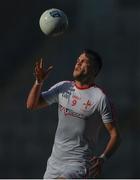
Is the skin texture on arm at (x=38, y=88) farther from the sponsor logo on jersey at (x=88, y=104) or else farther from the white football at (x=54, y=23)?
the white football at (x=54, y=23)

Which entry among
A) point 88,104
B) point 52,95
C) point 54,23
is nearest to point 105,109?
point 88,104

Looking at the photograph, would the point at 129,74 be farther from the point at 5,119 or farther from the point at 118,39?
the point at 5,119

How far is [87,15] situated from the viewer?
12.8m

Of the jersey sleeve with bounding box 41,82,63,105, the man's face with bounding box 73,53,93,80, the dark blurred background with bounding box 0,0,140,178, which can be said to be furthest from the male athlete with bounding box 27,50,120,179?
the dark blurred background with bounding box 0,0,140,178

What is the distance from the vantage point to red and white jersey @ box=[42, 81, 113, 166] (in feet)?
25.9

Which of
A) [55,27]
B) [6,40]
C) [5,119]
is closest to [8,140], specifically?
[5,119]

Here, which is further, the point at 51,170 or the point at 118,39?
the point at 118,39

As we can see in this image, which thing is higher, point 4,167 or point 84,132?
point 84,132

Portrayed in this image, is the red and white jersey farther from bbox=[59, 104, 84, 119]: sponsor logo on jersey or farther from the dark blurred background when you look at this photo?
the dark blurred background

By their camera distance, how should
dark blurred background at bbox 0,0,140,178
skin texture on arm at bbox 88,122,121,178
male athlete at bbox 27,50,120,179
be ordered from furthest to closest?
dark blurred background at bbox 0,0,140,178 → male athlete at bbox 27,50,120,179 → skin texture on arm at bbox 88,122,121,178

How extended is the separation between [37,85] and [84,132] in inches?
23.3

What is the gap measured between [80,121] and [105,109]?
24cm

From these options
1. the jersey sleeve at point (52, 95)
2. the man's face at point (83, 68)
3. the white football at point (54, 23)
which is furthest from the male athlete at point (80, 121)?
the white football at point (54, 23)

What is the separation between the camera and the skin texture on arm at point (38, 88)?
25.9ft
